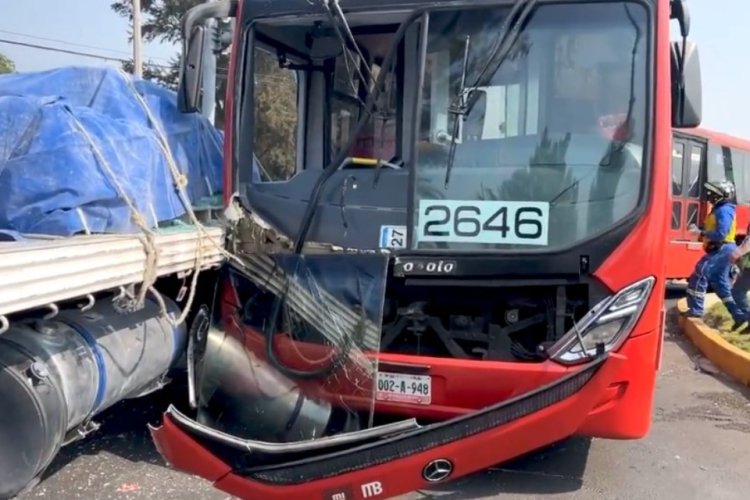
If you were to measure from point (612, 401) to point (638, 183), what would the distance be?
106 cm

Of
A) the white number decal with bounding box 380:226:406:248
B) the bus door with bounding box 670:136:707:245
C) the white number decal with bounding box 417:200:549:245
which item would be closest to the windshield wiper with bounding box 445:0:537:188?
the white number decal with bounding box 417:200:549:245

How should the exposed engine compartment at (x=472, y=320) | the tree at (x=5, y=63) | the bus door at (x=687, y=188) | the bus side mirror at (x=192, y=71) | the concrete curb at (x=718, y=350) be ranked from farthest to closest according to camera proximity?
the tree at (x=5, y=63) → the bus door at (x=687, y=188) → the concrete curb at (x=718, y=350) → the bus side mirror at (x=192, y=71) → the exposed engine compartment at (x=472, y=320)

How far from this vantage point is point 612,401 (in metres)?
3.75

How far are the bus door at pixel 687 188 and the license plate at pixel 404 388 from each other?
1015cm

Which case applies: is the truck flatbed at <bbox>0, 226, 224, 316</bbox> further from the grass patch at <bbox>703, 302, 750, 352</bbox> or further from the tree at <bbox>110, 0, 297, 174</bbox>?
the grass patch at <bbox>703, 302, 750, 352</bbox>

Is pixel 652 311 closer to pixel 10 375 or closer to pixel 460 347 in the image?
pixel 460 347

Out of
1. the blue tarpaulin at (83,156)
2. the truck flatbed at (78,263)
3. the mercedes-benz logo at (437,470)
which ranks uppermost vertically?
the blue tarpaulin at (83,156)

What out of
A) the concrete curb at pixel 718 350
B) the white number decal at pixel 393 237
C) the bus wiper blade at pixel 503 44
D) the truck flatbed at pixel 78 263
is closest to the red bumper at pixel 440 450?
the truck flatbed at pixel 78 263

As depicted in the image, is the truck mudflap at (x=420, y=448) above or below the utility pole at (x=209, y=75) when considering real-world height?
below

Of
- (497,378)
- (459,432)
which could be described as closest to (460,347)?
(497,378)

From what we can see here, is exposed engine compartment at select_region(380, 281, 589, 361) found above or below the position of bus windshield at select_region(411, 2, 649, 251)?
below

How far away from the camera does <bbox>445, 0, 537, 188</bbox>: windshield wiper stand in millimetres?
3943

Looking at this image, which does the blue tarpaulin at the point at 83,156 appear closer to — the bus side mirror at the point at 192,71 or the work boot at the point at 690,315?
the bus side mirror at the point at 192,71

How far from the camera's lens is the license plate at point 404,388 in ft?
12.8
